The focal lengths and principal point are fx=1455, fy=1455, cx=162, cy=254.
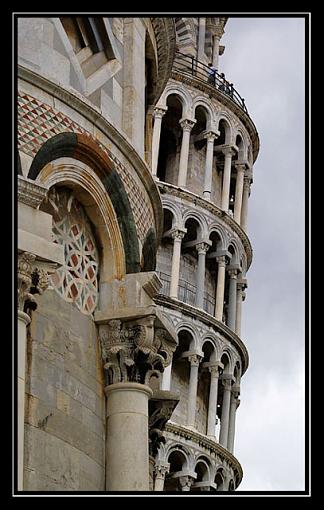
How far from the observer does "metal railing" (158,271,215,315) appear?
5139cm

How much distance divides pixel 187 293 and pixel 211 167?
A: 5073 millimetres

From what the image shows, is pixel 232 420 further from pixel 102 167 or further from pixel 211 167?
pixel 102 167

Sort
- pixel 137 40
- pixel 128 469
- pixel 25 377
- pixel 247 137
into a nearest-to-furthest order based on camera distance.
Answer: pixel 25 377, pixel 128 469, pixel 137 40, pixel 247 137

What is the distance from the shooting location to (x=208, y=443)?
4981cm

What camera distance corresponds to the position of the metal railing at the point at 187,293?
2023 inches

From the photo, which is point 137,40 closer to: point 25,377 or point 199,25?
point 25,377

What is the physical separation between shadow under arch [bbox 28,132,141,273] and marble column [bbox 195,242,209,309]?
3579 centimetres

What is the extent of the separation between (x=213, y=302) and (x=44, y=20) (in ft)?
129

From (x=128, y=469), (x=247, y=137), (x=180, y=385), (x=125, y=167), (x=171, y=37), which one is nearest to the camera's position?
(x=128, y=469)

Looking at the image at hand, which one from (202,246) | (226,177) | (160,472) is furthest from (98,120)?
(226,177)

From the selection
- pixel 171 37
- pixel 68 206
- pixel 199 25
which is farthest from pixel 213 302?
pixel 68 206

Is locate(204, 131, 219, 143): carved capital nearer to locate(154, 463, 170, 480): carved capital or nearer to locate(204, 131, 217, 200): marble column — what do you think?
locate(204, 131, 217, 200): marble column

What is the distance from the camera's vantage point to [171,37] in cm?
1866

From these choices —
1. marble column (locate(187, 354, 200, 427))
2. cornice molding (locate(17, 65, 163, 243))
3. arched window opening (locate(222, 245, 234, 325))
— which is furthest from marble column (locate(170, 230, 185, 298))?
cornice molding (locate(17, 65, 163, 243))
